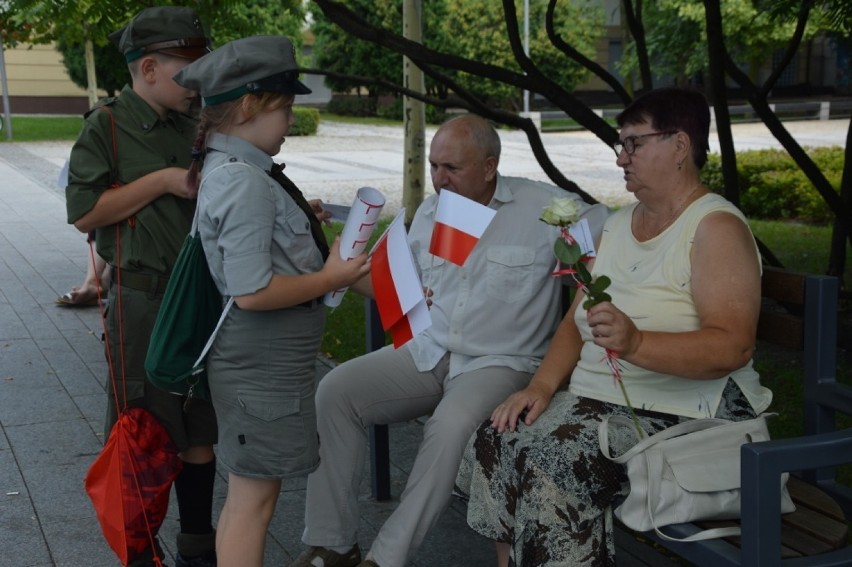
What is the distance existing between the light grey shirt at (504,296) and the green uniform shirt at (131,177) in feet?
3.09

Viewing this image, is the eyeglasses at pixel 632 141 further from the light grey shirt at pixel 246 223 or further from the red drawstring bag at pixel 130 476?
the red drawstring bag at pixel 130 476

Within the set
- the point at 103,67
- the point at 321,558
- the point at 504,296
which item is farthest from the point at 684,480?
the point at 103,67

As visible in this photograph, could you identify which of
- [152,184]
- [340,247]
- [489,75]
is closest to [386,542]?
[340,247]

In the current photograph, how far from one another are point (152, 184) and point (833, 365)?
81.5 inches

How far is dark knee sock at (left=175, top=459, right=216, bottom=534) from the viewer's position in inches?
142

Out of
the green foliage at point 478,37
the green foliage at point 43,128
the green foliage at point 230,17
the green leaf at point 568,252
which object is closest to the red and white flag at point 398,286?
the green leaf at point 568,252

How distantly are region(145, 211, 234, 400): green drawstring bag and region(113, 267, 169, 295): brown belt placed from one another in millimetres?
420

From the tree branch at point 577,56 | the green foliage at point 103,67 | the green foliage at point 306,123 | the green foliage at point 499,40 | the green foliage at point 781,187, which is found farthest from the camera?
the green foliage at point 499,40

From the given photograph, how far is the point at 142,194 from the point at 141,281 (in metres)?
0.28

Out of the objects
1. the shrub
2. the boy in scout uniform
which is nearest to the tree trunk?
the boy in scout uniform

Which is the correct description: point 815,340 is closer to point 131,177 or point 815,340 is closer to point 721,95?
point 131,177

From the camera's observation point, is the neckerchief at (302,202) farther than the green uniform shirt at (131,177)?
No

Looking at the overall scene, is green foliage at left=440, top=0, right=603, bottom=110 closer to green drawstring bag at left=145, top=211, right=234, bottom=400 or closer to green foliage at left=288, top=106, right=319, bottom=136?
green foliage at left=288, top=106, right=319, bottom=136

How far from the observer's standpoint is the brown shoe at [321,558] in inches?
142
